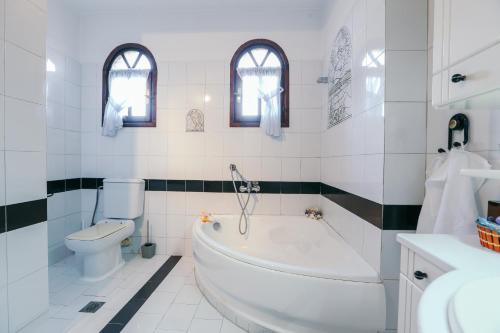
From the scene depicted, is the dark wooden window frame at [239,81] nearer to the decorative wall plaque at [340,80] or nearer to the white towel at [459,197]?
the decorative wall plaque at [340,80]

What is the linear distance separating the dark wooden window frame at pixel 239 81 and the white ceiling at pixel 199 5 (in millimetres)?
338

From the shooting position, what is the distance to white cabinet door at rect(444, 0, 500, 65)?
61cm

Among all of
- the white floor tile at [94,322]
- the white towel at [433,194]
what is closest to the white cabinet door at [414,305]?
the white towel at [433,194]

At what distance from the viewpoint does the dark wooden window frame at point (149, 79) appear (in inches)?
96.2

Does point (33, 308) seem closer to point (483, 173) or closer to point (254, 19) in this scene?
point (483, 173)

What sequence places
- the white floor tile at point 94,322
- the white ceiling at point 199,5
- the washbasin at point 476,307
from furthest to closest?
the white ceiling at point 199,5, the white floor tile at point 94,322, the washbasin at point 476,307

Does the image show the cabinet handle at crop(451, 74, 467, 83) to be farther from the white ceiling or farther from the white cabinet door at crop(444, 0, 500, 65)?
the white ceiling

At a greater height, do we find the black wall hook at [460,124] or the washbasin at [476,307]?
the black wall hook at [460,124]

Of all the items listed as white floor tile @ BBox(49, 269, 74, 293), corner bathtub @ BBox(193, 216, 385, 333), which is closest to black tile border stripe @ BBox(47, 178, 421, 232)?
corner bathtub @ BBox(193, 216, 385, 333)

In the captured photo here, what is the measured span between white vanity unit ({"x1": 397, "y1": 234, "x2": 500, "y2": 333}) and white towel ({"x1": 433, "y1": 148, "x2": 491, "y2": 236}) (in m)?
0.13

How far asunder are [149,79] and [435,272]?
275 cm

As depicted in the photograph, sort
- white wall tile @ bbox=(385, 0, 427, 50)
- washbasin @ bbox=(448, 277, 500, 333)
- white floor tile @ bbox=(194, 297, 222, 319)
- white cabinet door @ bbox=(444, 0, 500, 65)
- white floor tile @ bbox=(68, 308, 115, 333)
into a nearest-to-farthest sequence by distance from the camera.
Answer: washbasin @ bbox=(448, 277, 500, 333), white cabinet door @ bbox=(444, 0, 500, 65), white wall tile @ bbox=(385, 0, 427, 50), white floor tile @ bbox=(68, 308, 115, 333), white floor tile @ bbox=(194, 297, 222, 319)

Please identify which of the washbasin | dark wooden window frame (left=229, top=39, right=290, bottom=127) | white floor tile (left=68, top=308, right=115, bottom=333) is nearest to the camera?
the washbasin

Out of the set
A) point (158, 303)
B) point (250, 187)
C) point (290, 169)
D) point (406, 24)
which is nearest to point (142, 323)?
point (158, 303)
